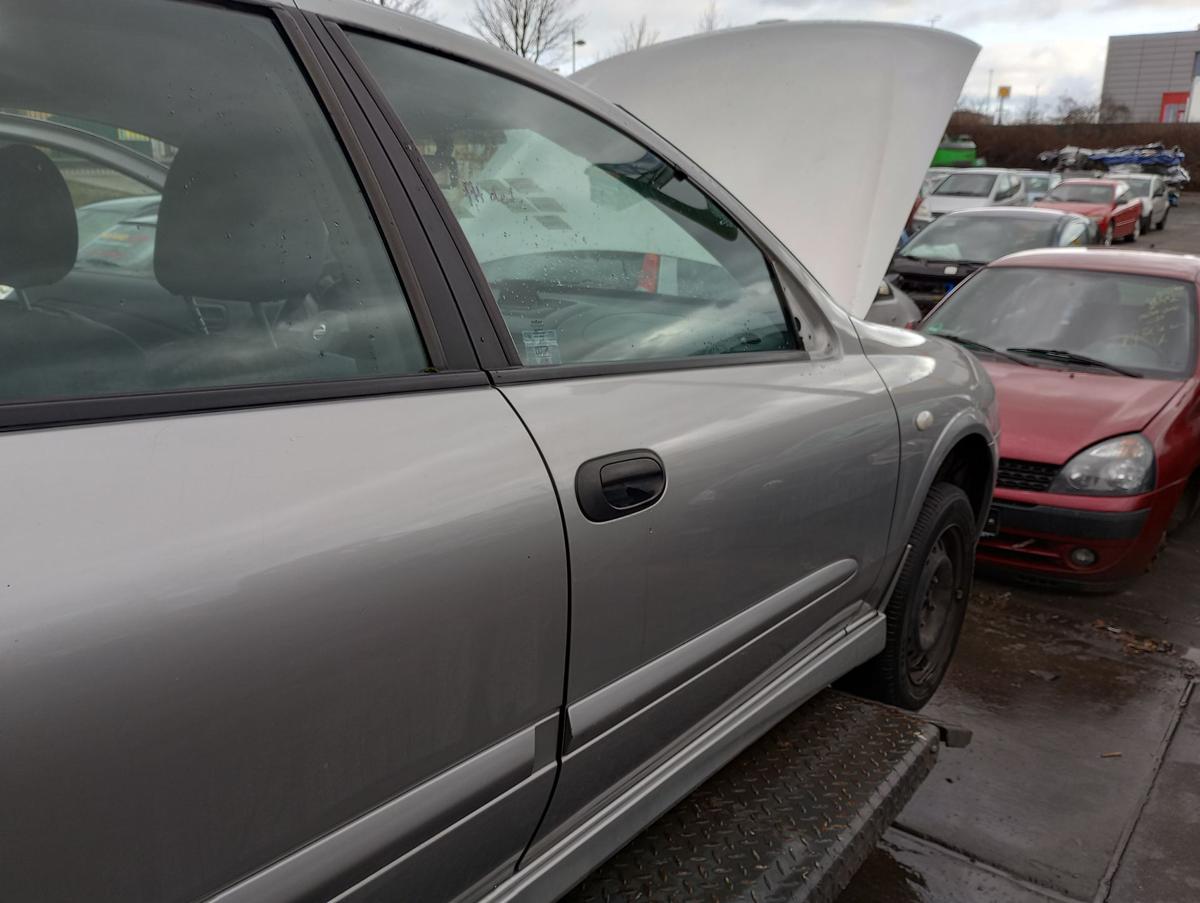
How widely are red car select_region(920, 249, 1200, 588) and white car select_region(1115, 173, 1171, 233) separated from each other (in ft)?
72.9

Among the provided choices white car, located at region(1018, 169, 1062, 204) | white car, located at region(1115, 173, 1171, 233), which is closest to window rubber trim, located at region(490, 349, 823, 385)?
white car, located at region(1018, 169, 1062, 204)

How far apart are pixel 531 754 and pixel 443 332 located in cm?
67

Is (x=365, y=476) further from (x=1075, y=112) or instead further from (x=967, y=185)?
(x=1075, y=112)

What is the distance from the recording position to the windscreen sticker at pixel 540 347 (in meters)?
1.75

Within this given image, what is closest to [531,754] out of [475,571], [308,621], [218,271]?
[475,571]

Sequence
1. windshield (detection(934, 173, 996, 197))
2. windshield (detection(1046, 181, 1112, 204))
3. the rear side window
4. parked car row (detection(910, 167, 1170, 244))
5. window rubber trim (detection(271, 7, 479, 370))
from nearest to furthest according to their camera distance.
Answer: the rear side window
window rubber trim (detection(271, 7, 479, 370))
parked car row (detection(910, 167, 1170, 244))
windshield (detection(934, 173, 996, 197))
windshield (detection(1046, 181, 1112, 204))

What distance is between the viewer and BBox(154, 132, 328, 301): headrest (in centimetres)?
145

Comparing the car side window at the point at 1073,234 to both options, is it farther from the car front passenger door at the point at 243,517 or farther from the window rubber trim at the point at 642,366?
the car front passenger door at the point at 243,517

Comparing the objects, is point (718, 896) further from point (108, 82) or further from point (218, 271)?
point (108, 82)

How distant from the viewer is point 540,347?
1.79 metres

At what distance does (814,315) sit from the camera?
8.39 ft

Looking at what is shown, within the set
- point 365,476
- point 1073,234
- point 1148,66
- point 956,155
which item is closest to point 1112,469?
point 365,476

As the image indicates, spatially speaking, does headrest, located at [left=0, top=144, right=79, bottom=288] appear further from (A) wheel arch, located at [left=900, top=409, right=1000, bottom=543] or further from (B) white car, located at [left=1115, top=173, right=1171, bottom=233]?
(B) white car, located at [left=1115, top=173, right=1171, bottom=233]

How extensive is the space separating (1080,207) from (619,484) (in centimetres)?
2023
